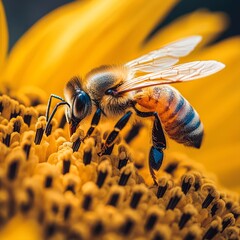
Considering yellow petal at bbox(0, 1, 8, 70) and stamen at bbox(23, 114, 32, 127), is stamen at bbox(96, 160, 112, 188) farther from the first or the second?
yellow petal at bbox(0, 1, 8, 70)

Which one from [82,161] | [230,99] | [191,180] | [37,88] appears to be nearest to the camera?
[82,161]

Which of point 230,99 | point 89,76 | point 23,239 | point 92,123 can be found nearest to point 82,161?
point 92,123

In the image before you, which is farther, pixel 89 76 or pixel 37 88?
pixel 37 88

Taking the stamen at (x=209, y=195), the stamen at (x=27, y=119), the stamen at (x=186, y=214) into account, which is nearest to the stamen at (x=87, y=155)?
the stamen at (x=27, y=119)

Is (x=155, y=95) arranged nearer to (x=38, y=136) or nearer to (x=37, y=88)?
(x=38, y=136)

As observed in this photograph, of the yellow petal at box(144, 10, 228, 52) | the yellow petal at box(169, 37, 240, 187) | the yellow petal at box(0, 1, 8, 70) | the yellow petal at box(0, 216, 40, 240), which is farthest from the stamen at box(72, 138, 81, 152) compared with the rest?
the yellow petal at box(144, 10, 228, 52)

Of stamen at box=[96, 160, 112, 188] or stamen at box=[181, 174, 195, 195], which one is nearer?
stamen at box=[96, 160, 112, 188]
